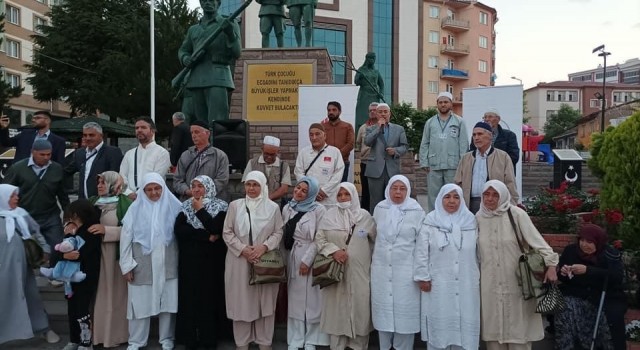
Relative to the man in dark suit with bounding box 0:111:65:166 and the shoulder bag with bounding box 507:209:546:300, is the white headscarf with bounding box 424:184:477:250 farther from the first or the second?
the man in dark suit with bounding box 0:111:65:166

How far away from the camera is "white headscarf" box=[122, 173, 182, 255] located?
15.3ft

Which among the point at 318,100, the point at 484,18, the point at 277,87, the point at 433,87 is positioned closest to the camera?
the point at 318,100

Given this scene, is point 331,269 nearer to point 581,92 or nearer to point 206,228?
point 206,228

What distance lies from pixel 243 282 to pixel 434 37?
52.4 meters

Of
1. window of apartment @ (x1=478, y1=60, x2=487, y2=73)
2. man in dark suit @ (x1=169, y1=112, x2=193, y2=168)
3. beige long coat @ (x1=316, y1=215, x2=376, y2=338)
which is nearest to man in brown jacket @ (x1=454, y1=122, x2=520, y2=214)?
beige long coat @ (x1=316, y1=215, x2=376, y2=338)

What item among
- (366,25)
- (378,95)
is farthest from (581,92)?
(378,95)

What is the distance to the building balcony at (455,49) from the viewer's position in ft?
175

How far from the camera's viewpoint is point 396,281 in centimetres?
445

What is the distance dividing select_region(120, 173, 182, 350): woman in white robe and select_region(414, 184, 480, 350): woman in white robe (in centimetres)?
214

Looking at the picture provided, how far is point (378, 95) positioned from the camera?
10781mm

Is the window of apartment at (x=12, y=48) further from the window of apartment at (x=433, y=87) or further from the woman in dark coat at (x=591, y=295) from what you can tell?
the woman in dark coat at (x=591, y=295)

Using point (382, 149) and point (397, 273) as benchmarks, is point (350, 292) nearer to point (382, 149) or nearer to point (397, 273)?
point (397, 273)

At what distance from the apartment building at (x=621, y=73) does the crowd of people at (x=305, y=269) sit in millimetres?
109490

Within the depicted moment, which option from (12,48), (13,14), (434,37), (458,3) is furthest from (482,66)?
(12,48)
